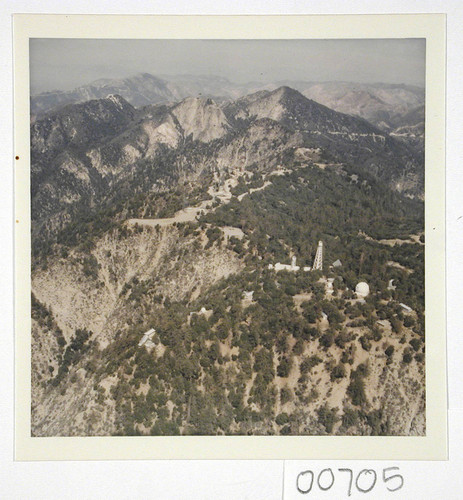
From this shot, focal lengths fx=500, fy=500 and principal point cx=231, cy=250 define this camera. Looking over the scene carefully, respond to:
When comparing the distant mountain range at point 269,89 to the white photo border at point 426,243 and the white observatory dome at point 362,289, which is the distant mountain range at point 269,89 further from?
the white observatory dome at point 362,289

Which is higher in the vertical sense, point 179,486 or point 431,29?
point 431,29

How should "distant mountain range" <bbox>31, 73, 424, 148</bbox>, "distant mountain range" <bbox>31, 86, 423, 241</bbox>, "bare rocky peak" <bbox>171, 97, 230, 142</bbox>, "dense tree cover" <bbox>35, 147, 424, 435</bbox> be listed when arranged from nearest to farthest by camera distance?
"dense tree cover" <bbox>35, 147, 424, 435</bbox>, "distant mountain range" <bbox>31, 73, 424, 148</bbox>, "distant mountain range" <bbox>31, 86, 423, 241</bbox>, "bare rocky peak" <bbox>171, 97, 230, 142</bbox>

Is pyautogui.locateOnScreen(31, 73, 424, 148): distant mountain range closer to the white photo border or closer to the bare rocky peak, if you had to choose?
the bare rocky peak

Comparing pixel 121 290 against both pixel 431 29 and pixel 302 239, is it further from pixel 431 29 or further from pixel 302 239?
pixel 431 29

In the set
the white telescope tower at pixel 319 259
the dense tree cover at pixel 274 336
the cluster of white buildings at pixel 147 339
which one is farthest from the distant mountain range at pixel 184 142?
the cluster of white buildings at pixel 147 339

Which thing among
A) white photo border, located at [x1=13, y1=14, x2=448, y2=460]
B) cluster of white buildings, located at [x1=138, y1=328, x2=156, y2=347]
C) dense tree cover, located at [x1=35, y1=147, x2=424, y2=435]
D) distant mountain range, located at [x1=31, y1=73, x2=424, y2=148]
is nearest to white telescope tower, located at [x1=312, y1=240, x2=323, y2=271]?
dense tree cover, located at [x1=35, y1=147, x2=424, y2=435]

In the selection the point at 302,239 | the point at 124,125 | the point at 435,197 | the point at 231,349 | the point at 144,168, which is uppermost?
the point at 124,125

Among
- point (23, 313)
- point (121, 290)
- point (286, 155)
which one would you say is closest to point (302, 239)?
point (286, 155)

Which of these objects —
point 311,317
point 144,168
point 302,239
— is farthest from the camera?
point 144,168
